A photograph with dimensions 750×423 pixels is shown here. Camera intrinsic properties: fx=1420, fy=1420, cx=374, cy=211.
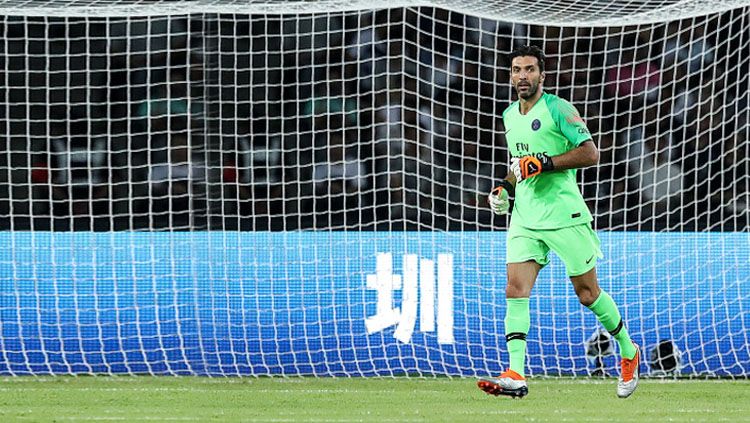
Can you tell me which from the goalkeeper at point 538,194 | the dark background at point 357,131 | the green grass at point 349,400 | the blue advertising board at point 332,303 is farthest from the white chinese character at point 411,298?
the goalkeeper at point 538,194

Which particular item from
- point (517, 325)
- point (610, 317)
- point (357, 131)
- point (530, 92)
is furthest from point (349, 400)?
point (357, 131)

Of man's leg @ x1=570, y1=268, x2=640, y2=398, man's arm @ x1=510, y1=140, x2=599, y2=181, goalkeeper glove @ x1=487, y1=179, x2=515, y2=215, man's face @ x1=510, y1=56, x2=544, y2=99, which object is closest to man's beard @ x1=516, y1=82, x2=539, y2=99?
man's face @ x1=510, y1=56, x2=544, y2=99

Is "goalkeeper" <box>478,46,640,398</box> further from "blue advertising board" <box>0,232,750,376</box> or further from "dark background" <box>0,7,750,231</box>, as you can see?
"dark background" <box>0,7,750,231</box>

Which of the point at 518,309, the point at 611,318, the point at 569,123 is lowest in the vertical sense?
the point at 611,318

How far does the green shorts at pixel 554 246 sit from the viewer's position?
23.6 ft

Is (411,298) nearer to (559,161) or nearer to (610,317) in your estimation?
(610,317)

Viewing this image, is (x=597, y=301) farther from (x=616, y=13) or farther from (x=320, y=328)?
(x=616, y=13)

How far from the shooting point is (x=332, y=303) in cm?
998

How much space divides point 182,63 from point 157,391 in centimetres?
469

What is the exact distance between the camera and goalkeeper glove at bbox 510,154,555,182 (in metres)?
7.04

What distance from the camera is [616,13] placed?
35.6 ft

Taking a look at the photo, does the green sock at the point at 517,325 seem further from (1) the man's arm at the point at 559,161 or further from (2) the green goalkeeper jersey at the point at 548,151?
(1) the man's arm at the point at 559,161

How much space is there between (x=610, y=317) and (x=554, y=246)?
575 mm

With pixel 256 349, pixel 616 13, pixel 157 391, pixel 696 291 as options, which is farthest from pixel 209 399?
pixel 616 13
